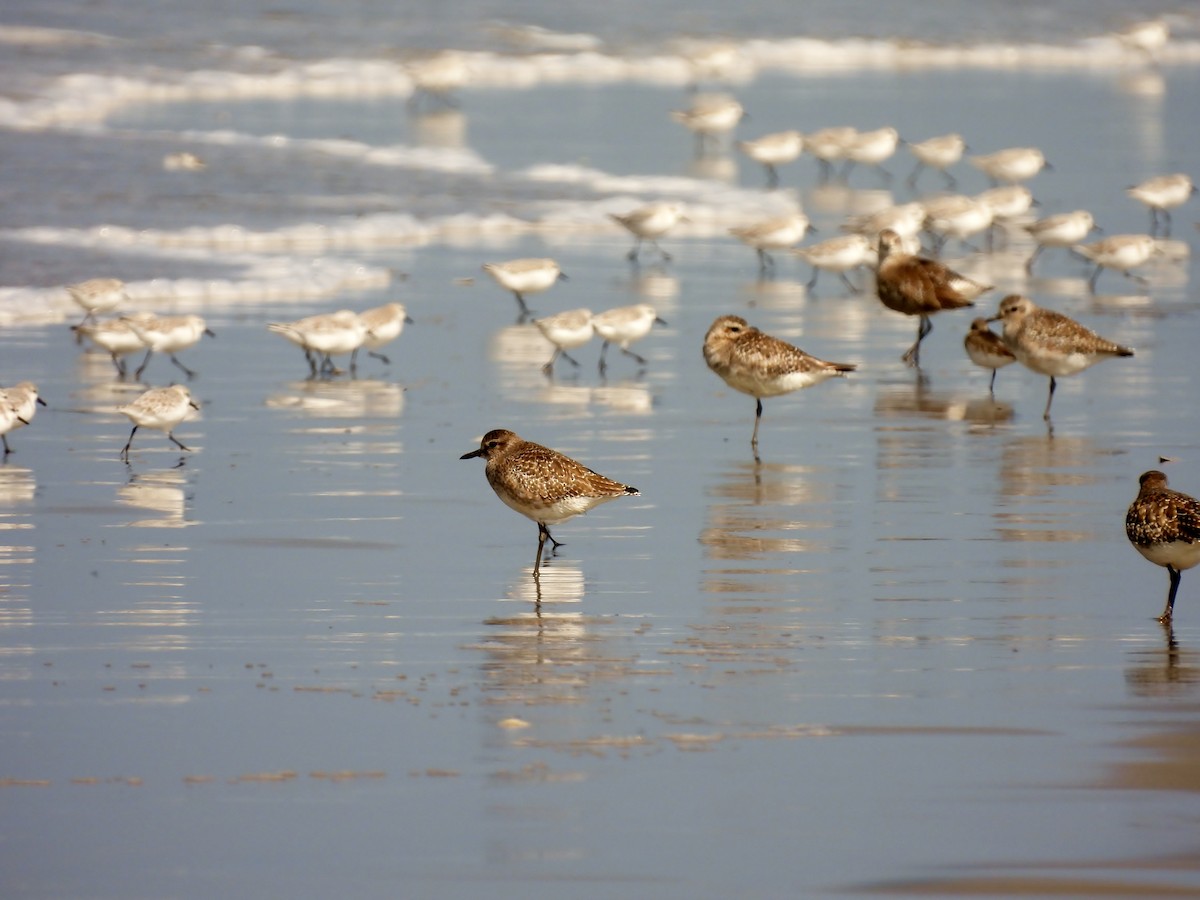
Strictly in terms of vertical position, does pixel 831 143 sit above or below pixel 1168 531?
above

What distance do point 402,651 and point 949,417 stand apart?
6.40 m

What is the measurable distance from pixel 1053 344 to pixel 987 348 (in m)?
0.74

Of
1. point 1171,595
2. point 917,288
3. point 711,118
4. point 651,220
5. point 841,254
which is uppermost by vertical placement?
point 711,118

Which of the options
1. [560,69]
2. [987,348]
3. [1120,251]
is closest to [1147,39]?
[560,69]

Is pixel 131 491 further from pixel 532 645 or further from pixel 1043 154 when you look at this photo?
pixel 1043 154

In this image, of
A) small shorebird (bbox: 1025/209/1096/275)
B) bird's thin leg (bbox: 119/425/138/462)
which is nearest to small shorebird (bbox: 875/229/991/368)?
small shorebird (bbox: 1025/209/1096/275)

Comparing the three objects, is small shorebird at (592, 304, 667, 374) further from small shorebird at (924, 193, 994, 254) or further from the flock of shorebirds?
small shorebird at (924, 193, 994, 254)

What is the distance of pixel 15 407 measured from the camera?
1156cm

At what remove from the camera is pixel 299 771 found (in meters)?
6.22

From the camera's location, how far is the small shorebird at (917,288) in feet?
A: 51.3

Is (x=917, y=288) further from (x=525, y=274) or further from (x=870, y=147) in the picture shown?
→ (x=870, y=147)

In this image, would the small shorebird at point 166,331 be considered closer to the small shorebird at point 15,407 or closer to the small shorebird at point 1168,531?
the small shorebird at point 15,407

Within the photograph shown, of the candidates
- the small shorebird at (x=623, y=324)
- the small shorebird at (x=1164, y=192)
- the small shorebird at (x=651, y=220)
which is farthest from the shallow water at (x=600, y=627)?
the small shorebird at (x=1164, y=192)

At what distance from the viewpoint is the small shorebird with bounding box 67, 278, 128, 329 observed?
15.5 m
